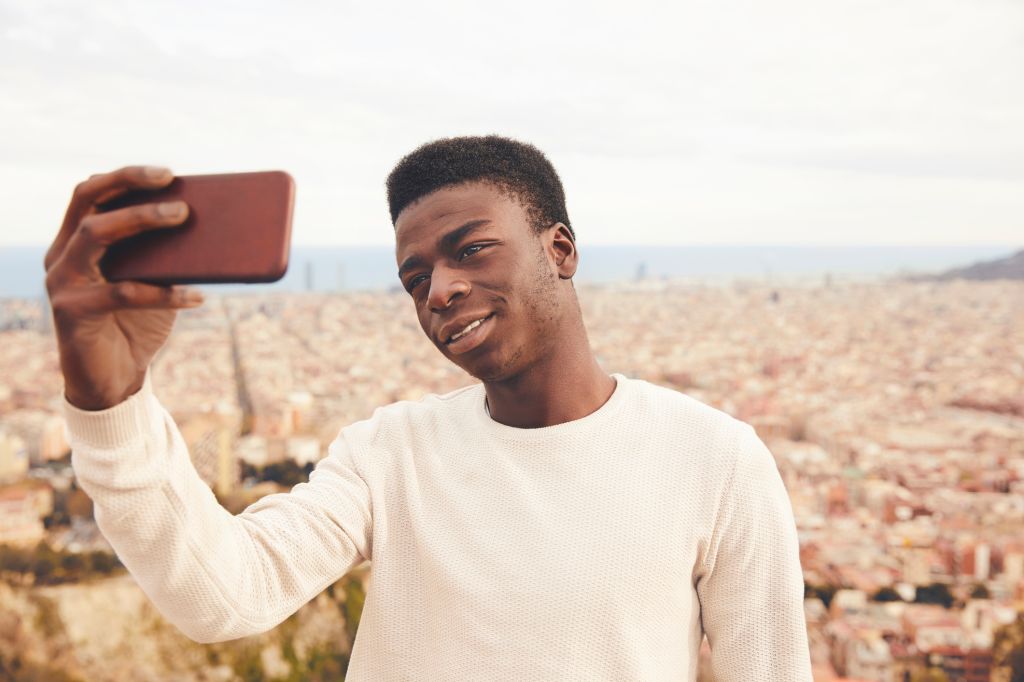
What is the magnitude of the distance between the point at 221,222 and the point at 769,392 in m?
25.3

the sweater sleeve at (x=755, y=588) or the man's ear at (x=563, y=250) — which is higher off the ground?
the man's ear at (x=563, y=250)

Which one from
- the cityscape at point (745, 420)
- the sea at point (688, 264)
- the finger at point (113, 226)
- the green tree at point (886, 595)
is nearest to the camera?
the finger at point (113, 226)

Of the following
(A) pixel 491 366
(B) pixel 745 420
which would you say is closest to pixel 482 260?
(A) pixel 491 366

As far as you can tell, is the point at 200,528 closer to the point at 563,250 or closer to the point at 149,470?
the point at 149,470

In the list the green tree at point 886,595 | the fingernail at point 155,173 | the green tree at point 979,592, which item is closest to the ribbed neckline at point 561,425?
the fingernail at point 155,173

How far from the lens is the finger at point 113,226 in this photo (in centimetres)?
61

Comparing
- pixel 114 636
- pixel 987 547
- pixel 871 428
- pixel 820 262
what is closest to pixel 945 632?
pixel 987 547

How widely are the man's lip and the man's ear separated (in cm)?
17

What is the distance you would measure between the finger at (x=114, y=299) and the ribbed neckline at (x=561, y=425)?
478 millimetres

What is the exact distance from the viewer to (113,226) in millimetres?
608

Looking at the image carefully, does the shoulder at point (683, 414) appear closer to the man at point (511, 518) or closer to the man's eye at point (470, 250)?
the man at point (511, 518)

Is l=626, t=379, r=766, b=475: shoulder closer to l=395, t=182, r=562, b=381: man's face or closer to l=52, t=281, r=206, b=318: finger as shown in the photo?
l=395, t=182, r=562, b=381: man's face

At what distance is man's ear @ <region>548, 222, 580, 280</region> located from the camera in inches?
43.6

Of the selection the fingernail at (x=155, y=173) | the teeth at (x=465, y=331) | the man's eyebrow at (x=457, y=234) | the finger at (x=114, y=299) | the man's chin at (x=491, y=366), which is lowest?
the man's chin at (x=491, y=366)
